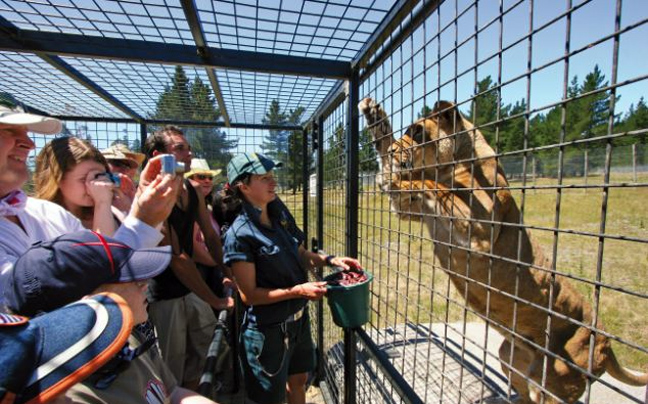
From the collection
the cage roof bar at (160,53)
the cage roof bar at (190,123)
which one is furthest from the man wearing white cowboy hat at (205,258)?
the cage roof bar at (190,123)

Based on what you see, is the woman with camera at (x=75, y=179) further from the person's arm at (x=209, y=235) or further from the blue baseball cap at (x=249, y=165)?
the person's arm at (x=209, y=235)

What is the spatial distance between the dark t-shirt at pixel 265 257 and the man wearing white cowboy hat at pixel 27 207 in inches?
29.7

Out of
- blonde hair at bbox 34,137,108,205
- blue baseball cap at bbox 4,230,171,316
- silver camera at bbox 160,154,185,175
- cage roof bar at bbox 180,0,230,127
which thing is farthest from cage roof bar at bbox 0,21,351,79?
blue baseball cap at bbox 4,230,171,316

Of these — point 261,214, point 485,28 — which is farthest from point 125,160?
point 485,28

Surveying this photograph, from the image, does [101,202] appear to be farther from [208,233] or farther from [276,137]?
[276,137]

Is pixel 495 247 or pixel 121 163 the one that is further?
pixel 121 163

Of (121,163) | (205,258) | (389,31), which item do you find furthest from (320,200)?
(389,31)

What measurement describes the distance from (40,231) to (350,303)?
63.3 inches

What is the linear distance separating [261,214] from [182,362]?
1526 mm

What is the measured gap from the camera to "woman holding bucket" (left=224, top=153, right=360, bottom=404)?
6.89 feet

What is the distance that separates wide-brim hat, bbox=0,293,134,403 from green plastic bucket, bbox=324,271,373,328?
1.27 metres

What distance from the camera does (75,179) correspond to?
1655 millimetres

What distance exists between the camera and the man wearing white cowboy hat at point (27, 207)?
1.14 meters

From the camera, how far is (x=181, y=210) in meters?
2.46
